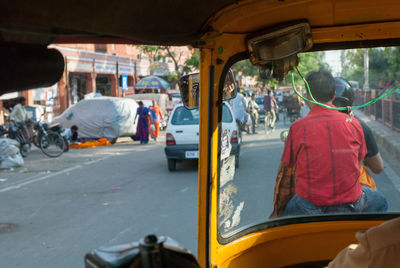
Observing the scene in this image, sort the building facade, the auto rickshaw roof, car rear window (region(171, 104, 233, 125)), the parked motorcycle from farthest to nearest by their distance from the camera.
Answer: the building facade, the parked motorcycle, car rear window (region(171, 104, 233, 125)), the auto rickshaw roof

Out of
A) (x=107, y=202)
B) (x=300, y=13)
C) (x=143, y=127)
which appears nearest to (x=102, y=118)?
(x=143, y=127)

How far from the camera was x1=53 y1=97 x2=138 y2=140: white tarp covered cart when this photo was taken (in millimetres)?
18391

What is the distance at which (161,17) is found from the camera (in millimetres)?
1630

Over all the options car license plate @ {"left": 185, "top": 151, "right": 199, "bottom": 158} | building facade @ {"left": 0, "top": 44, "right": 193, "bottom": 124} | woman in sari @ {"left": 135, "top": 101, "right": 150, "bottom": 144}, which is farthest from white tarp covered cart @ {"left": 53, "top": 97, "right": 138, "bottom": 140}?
car license plate @ {"left": 185, "top": 151, "right": 199, "bottom": 158}

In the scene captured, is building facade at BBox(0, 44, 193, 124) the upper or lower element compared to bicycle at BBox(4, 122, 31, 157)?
upper

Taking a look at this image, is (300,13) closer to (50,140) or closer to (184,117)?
(184,117)

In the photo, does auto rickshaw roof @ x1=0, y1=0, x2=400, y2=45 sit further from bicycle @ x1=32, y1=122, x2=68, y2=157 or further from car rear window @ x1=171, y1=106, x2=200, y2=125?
bicycle @ x1=32, y1=122, x2=68, y2=157

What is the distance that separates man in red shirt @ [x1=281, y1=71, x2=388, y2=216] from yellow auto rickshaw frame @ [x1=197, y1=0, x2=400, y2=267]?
0.52 feet

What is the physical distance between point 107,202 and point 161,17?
261 inches

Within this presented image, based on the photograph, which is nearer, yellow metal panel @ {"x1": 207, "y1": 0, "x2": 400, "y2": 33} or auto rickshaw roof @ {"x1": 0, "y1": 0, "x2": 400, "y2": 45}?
auto rickshaw roof @ {"x1": 0, "y1": 0, "x2": 400, "y2": 45}

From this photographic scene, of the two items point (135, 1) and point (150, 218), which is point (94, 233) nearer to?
point (150, 218)

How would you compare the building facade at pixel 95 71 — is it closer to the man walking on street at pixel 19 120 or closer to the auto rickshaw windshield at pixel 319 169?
the man walking on street at pixel 19 120

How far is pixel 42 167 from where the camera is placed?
39.8 feet

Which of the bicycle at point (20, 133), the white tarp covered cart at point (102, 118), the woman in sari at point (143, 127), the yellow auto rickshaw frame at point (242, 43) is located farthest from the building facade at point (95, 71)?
the yellow auto rickshaw frame at point (242, 43)
